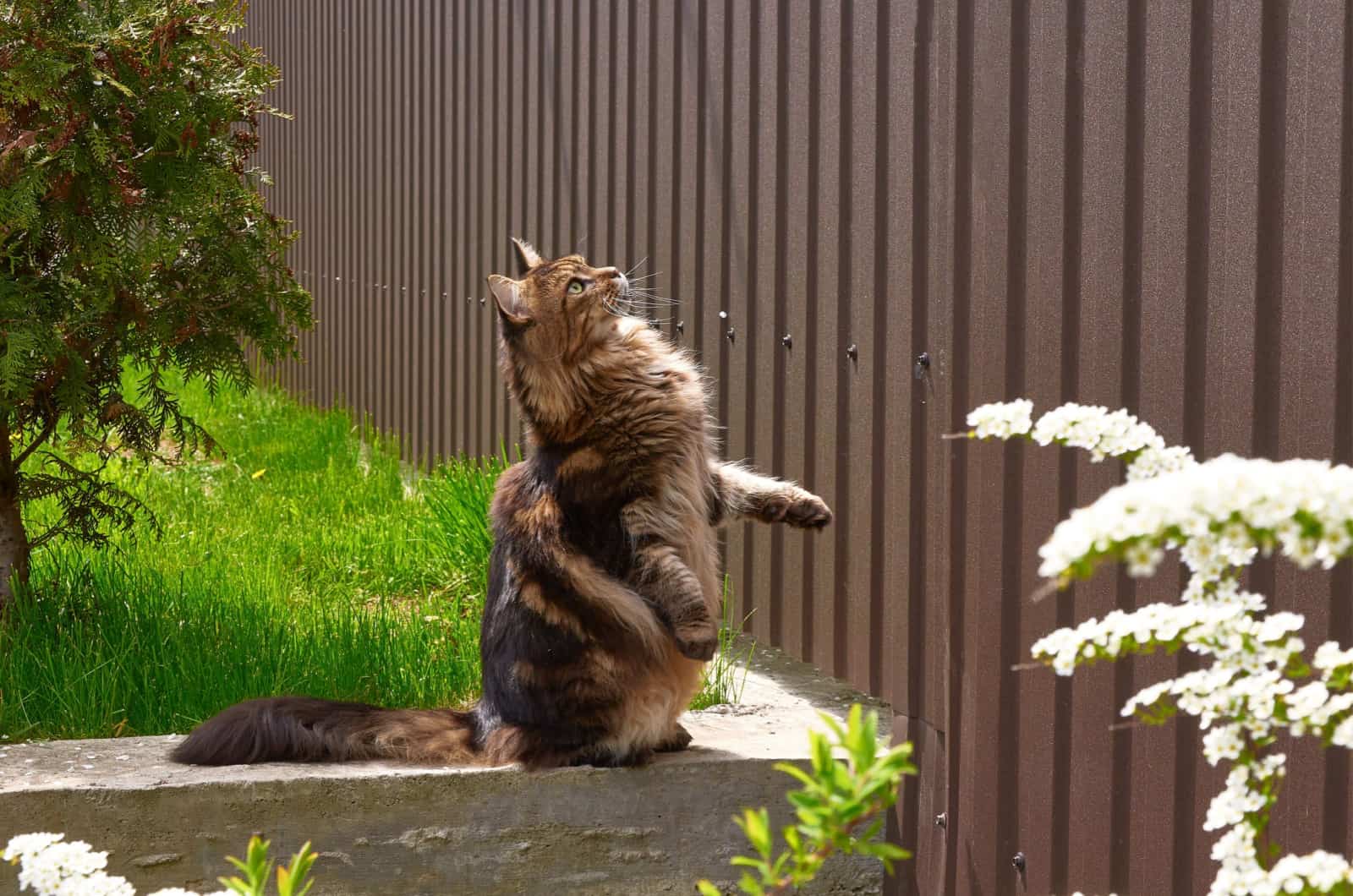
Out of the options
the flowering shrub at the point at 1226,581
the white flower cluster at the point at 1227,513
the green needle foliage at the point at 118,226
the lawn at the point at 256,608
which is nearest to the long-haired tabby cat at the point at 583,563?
the lawn at the point at 256,608

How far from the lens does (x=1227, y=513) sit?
1.26 metres

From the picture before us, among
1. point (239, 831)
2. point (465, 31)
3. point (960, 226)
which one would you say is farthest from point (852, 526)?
point (465, 31)

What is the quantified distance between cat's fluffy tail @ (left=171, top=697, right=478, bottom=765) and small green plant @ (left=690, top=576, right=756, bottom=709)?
2.63ft

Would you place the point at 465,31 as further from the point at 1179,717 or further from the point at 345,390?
the point at 1179,717

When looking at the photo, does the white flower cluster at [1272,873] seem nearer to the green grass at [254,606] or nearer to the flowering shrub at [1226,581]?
the flowering shrub at [1226,581]

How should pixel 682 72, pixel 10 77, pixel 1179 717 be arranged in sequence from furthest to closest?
pixel 682 72 → pixel 10 77 → pixel 1179 717

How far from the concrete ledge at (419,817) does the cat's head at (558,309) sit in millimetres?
1042

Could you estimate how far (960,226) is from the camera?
4023 millimetres

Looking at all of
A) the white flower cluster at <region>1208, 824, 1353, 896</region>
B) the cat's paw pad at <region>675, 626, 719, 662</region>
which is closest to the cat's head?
the cat's paw pad at <region>675, 626, 719, 662</region>

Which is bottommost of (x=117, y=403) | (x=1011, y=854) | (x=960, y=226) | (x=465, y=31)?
(x=1011, y=854)

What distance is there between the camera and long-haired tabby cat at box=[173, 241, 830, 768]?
3.77 m

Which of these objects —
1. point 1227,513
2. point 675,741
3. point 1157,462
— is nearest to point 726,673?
point 675,741

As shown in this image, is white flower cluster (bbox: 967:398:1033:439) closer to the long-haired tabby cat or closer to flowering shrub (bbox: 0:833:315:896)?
flowering shrub (bbox: 0:833:315:896)

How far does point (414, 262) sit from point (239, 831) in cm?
547
